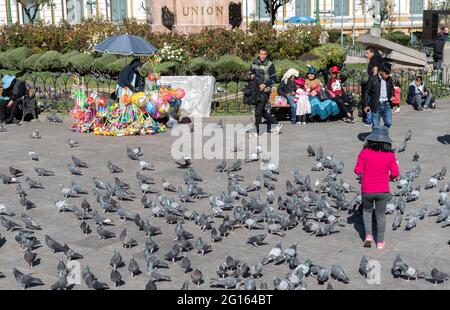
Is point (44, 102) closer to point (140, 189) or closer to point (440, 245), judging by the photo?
point (140, 189)

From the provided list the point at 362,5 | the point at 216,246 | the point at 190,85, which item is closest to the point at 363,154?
the point at 216,246

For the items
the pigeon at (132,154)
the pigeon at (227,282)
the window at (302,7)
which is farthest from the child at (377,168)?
the window at (302,7)

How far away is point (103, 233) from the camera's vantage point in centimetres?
809

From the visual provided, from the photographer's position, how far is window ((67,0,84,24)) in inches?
1921

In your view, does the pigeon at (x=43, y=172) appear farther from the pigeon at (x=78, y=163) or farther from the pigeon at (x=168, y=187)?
the pigeon at (x=168, y=187)

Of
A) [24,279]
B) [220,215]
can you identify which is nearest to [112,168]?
[220,215]

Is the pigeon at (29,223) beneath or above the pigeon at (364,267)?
above

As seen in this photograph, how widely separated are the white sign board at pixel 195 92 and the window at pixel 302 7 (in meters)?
31.7

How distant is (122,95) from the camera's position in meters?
14.4

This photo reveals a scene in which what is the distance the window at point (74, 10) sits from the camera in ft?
160

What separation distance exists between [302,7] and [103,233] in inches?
1580

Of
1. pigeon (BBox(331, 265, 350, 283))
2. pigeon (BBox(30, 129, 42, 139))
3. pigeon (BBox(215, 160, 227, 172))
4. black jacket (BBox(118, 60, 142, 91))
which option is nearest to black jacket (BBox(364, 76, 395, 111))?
pigeon (BBox(215, 160, 227, 172))

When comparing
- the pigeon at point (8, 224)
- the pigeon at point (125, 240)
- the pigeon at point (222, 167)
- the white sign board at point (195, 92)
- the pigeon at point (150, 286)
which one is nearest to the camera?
the pigeon at point (150, 286)

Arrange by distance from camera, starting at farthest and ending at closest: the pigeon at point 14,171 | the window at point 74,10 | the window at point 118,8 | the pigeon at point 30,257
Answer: the window at point 74,10 < the window at point 118,8 < the pigeon at point 14,171 < the pigeon at point 30,257
